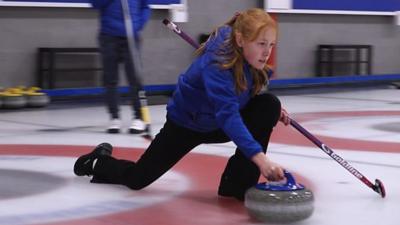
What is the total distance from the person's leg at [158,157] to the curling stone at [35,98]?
3758mm

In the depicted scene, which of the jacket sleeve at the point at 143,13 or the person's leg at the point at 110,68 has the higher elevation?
the jacket sleeve at the point at 143,13

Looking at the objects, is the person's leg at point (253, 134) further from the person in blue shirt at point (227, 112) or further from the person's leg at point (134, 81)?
the person's leg at point (134, 81)

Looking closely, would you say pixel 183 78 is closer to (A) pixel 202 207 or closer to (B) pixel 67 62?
(A) pixel 202 207

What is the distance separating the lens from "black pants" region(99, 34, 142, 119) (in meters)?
5.04

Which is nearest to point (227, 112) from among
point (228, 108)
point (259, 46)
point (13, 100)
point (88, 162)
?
point (228, 108)

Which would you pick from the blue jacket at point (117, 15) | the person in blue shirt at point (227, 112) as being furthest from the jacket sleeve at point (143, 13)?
the person in blue shirt at point (227, 112)

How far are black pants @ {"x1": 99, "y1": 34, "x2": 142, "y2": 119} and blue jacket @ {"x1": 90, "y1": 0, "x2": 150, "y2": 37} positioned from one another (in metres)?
0.05

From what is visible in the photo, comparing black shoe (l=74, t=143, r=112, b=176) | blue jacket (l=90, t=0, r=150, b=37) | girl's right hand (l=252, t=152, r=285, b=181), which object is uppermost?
blue jacket (l=90, t=0, r=150, b=37)

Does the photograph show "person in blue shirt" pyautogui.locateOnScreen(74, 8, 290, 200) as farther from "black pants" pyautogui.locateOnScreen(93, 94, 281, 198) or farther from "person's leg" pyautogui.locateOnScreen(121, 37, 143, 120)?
"person's leg" pyautogui.locateOnScreen(121, 37, 143, 120)

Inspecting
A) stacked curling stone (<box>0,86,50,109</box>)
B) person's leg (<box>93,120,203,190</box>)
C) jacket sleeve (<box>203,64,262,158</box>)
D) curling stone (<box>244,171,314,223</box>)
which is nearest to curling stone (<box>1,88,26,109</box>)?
stacked curling stone (<box>0,86,50,109</box>)

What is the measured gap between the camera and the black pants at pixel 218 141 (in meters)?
2.79

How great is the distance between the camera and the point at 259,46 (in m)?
2.52

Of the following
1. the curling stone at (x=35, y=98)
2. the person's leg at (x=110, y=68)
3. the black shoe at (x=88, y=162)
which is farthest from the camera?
the curling stone at (x=35, y=98)

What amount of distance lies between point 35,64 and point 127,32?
2550 mm
